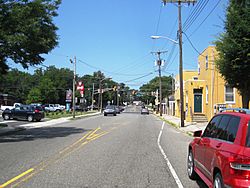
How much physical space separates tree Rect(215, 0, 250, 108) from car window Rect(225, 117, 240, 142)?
810cm

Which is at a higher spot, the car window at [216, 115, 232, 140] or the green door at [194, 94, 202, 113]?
the green door at [194, 94, 202, 113]

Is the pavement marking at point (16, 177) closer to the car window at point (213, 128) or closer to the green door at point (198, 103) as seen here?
the car window at point (213, 128)

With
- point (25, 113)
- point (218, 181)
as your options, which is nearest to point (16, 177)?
point (218, 181)

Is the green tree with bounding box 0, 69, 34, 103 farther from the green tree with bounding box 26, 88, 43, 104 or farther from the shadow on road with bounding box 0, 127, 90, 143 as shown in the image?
the shadow on road with bounding box 0, 127, 90, 143

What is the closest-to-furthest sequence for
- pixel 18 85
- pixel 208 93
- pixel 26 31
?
pixel 26 31 → pixel 208 93 → pixel 18 85

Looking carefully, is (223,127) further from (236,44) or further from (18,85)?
(18,85)

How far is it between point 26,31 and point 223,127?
42.9 ft

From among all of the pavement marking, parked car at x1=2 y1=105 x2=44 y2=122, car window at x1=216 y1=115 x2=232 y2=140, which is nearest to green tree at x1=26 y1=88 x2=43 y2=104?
parked car at x1=2 y1=105 x2=44 y2=122

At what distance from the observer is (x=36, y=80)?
119 metres

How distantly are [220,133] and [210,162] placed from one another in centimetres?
57

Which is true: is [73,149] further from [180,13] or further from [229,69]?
[180,13]

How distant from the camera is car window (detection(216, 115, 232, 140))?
20.6ft

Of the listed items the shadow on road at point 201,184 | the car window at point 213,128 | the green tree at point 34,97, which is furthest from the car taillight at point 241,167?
the green tree at point 34,97

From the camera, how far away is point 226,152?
5555mm
